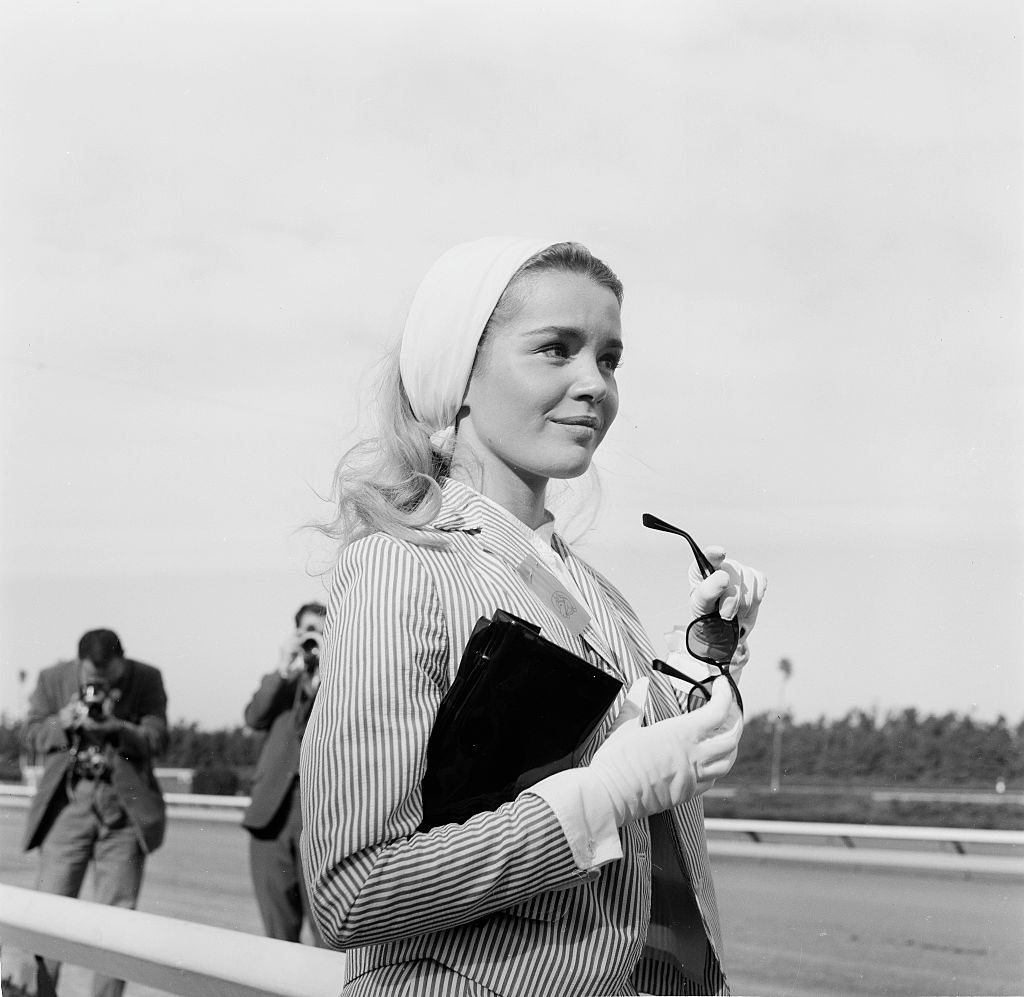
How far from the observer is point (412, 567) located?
150 centimetres

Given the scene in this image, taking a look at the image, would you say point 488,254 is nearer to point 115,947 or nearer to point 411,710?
point 411,710

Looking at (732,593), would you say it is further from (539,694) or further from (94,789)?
(94,789)

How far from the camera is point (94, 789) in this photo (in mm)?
5145

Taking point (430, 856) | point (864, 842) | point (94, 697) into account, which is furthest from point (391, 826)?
point (864, 842)

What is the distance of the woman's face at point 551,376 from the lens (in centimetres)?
165

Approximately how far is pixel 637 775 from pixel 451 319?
0.60 m

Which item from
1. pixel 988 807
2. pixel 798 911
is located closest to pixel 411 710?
pixel 798 911

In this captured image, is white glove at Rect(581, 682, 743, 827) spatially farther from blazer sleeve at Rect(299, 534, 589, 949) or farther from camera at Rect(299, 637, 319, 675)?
camera at Rect(299, 637, 319, 675)

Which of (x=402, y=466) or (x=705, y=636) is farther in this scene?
(x=402, y=466)

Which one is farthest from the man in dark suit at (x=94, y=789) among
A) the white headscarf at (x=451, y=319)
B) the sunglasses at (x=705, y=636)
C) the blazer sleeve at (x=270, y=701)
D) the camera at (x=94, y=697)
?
the sunglasses at (x=705, y=636)

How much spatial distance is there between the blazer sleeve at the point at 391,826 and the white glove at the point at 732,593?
1.20 ft

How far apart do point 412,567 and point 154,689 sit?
4329 mm

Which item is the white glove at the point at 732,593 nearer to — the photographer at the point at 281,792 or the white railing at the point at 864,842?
the white railing at the point at 864,842

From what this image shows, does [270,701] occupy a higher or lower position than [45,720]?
higher
